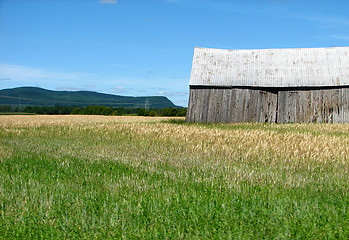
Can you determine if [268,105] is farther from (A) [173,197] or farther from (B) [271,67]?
(A) [173,197]

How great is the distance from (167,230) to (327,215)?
2.05 m

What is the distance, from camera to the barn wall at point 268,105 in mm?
27000

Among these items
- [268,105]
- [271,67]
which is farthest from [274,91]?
[271,67]

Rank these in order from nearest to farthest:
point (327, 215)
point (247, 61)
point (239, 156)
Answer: point (327, 215), point (239, 156), point (247, 61)

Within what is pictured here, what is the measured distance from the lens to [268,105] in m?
Answer: 27.7

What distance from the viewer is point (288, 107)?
27.4 meters

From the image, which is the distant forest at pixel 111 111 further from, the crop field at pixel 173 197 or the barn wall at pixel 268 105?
the crop field at pixel 173 197

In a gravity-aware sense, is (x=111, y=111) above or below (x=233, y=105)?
below

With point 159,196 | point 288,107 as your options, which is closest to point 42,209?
point 159,196

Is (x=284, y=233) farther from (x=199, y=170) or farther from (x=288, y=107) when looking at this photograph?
(x=288, y=107)

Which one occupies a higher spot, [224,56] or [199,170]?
[224,56]

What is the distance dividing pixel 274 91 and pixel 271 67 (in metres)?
1.98

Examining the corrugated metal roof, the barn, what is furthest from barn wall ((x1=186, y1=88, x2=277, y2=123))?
the corrugated metal roof

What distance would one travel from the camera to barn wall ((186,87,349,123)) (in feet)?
88.6
